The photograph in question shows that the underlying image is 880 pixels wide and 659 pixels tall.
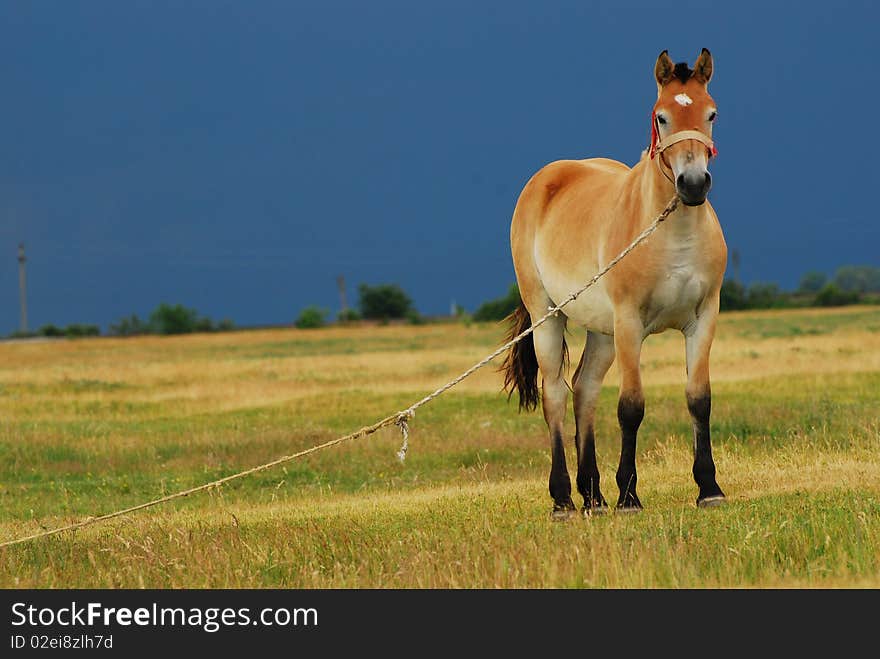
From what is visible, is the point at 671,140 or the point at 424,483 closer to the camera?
the point at 671,140

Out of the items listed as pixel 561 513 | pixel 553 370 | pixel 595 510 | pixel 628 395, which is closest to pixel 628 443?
pixel 628 395

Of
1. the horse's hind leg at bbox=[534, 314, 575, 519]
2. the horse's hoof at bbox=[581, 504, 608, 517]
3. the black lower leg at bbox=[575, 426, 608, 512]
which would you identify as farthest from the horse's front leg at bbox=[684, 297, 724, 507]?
the horse's hind leg at bbox=[534, 314, 575, 519]

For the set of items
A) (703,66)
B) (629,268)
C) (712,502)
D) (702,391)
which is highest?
(703,66)

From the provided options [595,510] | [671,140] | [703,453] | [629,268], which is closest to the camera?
[671,140]

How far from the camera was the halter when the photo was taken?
25.5 feet

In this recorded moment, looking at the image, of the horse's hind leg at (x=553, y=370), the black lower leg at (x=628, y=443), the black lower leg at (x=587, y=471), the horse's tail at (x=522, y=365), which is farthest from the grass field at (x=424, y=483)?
the horse's tail at (x=522, y=365)

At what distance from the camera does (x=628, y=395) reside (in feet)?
28.7

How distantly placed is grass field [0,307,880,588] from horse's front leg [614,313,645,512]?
29 centimetres

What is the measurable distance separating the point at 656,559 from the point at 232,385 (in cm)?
2528

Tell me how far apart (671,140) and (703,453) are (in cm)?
266

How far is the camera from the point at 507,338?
38.5 ft

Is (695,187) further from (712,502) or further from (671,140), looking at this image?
(712,502)
